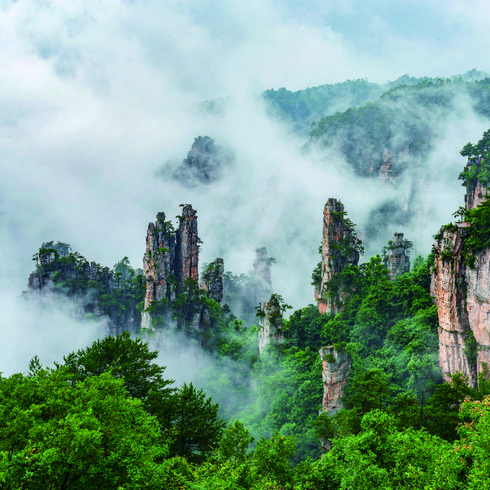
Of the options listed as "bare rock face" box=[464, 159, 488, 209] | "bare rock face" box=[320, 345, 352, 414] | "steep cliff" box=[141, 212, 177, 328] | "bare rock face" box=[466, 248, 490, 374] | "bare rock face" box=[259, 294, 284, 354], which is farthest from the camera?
"steep cliff" box=[141, 212, 177, 328]

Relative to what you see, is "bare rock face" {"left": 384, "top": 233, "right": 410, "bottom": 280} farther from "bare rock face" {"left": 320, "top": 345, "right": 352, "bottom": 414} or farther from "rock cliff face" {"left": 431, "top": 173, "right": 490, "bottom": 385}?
"bare rock face" {"left": 320, "top": 345, "right": 352, "bottom": 414}

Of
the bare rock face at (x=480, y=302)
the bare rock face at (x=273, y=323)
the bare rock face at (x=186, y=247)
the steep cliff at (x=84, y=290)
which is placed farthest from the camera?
the steep cliff at (x=84, y=290)

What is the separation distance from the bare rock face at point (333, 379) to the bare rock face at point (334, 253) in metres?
15.5

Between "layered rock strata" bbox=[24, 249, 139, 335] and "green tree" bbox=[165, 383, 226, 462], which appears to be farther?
"layered rock strata" bbox=[24, 249, 139, 335]

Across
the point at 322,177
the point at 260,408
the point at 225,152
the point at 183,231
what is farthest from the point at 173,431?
the point at 225,152

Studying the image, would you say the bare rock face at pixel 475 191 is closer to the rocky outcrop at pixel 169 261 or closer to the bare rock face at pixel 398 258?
the bare rock face at pixel 398 258

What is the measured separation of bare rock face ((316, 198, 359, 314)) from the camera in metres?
60.8

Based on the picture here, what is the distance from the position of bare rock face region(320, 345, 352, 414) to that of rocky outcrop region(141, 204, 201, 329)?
3032 centimetres

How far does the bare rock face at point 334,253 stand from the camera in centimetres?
6078

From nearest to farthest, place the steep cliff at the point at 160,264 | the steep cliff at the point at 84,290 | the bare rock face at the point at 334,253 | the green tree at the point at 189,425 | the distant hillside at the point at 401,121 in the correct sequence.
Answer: the green tree at the point at 189,425, the bare rock face at the point at 334,253, the steep cliff at the point at 160,264, the steep cliff at the point at 84,290, the distant hillside at the point at 401,121

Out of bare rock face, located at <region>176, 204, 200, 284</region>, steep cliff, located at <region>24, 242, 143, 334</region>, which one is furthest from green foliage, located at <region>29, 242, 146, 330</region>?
bare rock face, located at <region>176, 204, 200, 284</region>

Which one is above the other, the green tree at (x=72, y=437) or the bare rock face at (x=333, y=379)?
the bare rock face at (x=333, y=379)

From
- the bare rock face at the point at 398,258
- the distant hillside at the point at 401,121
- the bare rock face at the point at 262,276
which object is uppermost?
the distant hillside at the point at 401,121

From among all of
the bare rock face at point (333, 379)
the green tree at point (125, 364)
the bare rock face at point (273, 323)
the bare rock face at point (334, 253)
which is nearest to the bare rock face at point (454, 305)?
the bare rock face at point (333, 379)
